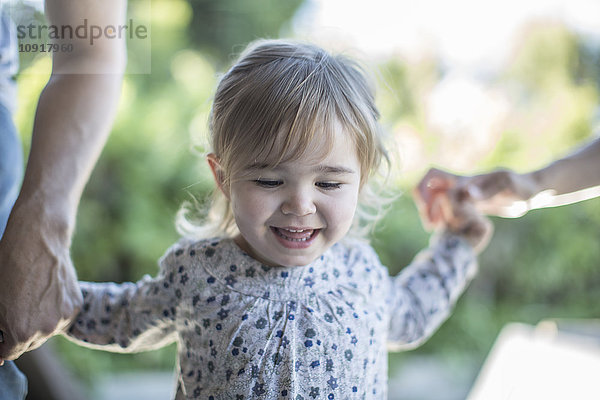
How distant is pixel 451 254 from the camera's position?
128 cm

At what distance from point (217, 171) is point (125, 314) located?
1.10ft

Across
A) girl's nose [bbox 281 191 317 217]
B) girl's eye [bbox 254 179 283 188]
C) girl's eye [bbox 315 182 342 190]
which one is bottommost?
girl's nose [bbox 281 191 317 217]

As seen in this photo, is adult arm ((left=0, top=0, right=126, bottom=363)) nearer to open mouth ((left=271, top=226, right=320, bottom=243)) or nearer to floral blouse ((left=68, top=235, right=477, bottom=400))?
floral blouse ((left=68, top=235, right=477, bottom=400))

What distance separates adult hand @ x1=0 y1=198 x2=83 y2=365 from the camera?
927mm

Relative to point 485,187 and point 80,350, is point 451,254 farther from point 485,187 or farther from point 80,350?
point 80,350

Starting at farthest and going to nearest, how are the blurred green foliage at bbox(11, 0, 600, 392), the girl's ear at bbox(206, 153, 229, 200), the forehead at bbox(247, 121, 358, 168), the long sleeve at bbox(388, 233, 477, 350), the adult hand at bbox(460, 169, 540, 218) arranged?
1. the blurred green foliage at bbox(11, 0, 600, 392)
2. the adult hand at bbox(460, 169, 540, 218)
3. the long sleeve at bbox(388, 233, 477, 350)
4. the girl's ear at bbox(206, 153, 229, 200)
5. the forehead at bbox(247, 121, 358, 168)

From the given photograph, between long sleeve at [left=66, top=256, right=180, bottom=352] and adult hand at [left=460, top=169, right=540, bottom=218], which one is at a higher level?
adult hand at [left=460, top=169, right=540, bottom=218]

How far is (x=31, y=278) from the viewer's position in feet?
3.08

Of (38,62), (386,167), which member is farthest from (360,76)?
(38,62)

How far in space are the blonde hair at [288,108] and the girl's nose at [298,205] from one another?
0.06 metres

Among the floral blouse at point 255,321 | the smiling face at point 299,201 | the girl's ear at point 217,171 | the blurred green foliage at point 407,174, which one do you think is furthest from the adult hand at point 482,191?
the blurred green foliage at point 407,174

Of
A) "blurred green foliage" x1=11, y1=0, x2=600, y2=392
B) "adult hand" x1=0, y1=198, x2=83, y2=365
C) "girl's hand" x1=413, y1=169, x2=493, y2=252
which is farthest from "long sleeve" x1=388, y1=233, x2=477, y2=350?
"blurred green foliage" x1=11, y1=0, x2=600, y2=392

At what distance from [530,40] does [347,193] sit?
3286 mm

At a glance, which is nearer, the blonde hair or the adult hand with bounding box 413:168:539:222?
the blonde hair
